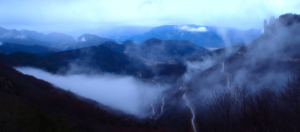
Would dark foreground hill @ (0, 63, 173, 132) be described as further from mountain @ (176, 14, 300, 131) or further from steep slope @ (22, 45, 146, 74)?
steep slope @ (22, 45, 146, 74)

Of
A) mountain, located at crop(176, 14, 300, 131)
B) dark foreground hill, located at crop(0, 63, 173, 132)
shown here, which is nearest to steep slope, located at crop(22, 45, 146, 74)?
dark foreground hill, located at crop(0, 63, 173, 132)

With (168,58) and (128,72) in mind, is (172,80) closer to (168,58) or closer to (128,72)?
(128,72)

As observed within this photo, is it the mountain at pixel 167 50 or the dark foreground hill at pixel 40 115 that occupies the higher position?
the mountain at pixel 167 50

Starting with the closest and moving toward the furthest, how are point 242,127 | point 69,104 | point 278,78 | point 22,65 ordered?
point 242,127, point 278,78, point 69,104, point 22,65

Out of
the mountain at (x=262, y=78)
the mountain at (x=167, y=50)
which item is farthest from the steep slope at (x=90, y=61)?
the mountain at (x=262, y=78)

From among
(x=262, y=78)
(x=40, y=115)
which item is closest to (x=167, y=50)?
(x=262, y=78)

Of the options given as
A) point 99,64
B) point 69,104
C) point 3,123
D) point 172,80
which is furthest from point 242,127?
point 99,64

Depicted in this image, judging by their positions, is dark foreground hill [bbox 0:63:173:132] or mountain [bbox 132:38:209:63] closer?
dark foreground hill [bbox 0:63:173:132]

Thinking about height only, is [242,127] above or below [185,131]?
above

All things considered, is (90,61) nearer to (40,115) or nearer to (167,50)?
(167,50)

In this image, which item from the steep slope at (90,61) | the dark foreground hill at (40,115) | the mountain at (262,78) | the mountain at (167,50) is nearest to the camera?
the dark foreground hill at (40,115)

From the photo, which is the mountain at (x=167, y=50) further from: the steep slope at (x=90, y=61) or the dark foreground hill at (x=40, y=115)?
the dark foreground hill at (x=40, y=115)
